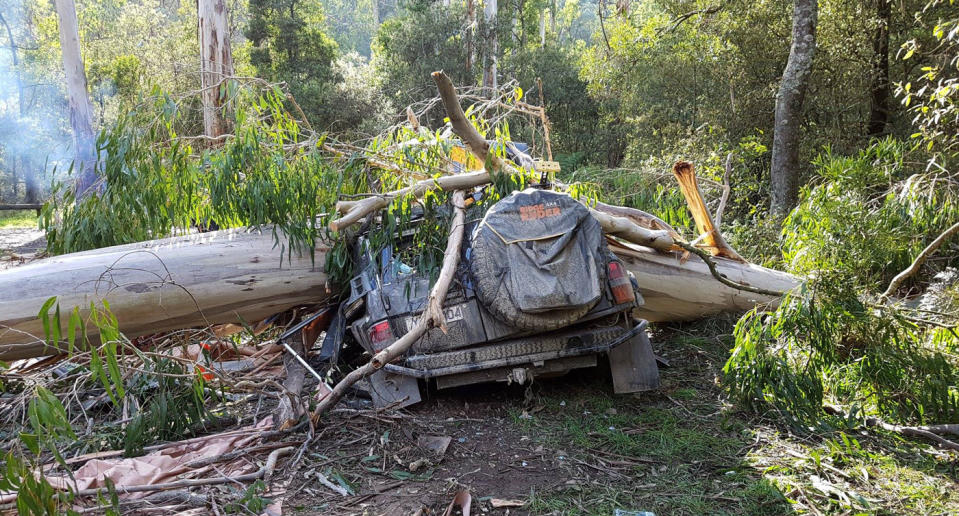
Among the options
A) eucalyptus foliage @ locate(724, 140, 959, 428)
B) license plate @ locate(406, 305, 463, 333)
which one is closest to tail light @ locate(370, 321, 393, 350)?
license plate @ locate(406, 305, 463, 333)

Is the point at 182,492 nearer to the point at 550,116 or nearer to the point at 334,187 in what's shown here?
the point at 334,187

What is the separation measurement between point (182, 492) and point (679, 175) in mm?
5312

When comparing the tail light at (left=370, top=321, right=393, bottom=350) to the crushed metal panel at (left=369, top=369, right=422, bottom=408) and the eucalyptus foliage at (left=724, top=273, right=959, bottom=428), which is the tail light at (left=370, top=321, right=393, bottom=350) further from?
the eucalyptus foliage at (left=724, top=273, right=959, bottom=428)

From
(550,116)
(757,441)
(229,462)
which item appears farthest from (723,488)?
(550,116)

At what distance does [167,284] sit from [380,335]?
166 centimetres

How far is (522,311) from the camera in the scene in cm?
438

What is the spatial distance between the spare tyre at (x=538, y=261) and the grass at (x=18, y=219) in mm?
18864

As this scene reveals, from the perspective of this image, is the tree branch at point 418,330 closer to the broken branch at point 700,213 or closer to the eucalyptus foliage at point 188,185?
the eucalyptus foliage at point 188,185

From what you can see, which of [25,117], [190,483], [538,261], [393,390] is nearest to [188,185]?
[393,390]

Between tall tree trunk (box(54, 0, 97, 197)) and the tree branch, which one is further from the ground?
tall tree trunk (box(54, 0, 97, 197))

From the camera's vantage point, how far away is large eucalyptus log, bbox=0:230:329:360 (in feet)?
15.0

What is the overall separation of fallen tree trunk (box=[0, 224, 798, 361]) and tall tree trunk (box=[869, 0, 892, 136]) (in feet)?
20.3

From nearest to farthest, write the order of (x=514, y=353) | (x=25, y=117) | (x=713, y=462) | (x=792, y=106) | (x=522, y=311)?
(x=713, y=462)
(x=522, y=311)
(x=514, y=353)
(x=792, y=106)
(x=25, y=117)

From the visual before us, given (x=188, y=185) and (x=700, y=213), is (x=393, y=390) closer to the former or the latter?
(x=188, y=185)
